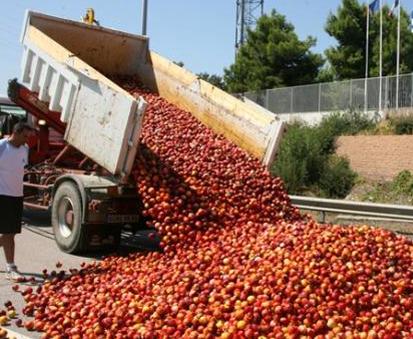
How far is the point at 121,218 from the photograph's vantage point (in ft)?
26.2

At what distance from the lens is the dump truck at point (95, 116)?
24.4ft

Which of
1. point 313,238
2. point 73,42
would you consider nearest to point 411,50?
point 73,42

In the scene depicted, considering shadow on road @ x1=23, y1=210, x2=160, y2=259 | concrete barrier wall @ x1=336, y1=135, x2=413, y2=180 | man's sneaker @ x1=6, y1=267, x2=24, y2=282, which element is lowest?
man's sneaker @ x1=6, y1=267, x2=24, y2=282

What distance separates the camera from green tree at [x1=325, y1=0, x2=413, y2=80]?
3334 cm

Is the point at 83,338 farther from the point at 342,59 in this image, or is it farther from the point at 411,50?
the point at 411,50

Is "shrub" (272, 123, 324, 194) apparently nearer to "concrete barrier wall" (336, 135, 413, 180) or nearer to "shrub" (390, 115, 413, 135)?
"concrete barrier wall" (336, 135, 413, 180)

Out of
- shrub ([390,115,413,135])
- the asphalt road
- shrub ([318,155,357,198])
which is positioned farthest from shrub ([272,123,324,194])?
the asphalt road

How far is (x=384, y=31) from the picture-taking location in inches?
1359

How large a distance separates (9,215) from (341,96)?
22900 mm

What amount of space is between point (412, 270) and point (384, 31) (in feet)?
103

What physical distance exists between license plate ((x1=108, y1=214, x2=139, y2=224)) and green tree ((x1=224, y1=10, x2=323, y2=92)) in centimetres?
2783

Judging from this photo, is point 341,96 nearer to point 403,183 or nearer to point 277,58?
point 277,58

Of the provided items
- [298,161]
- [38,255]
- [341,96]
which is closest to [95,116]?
[38,255]

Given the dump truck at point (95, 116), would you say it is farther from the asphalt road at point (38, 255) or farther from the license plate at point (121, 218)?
the asphalt road at point (38, 255)
